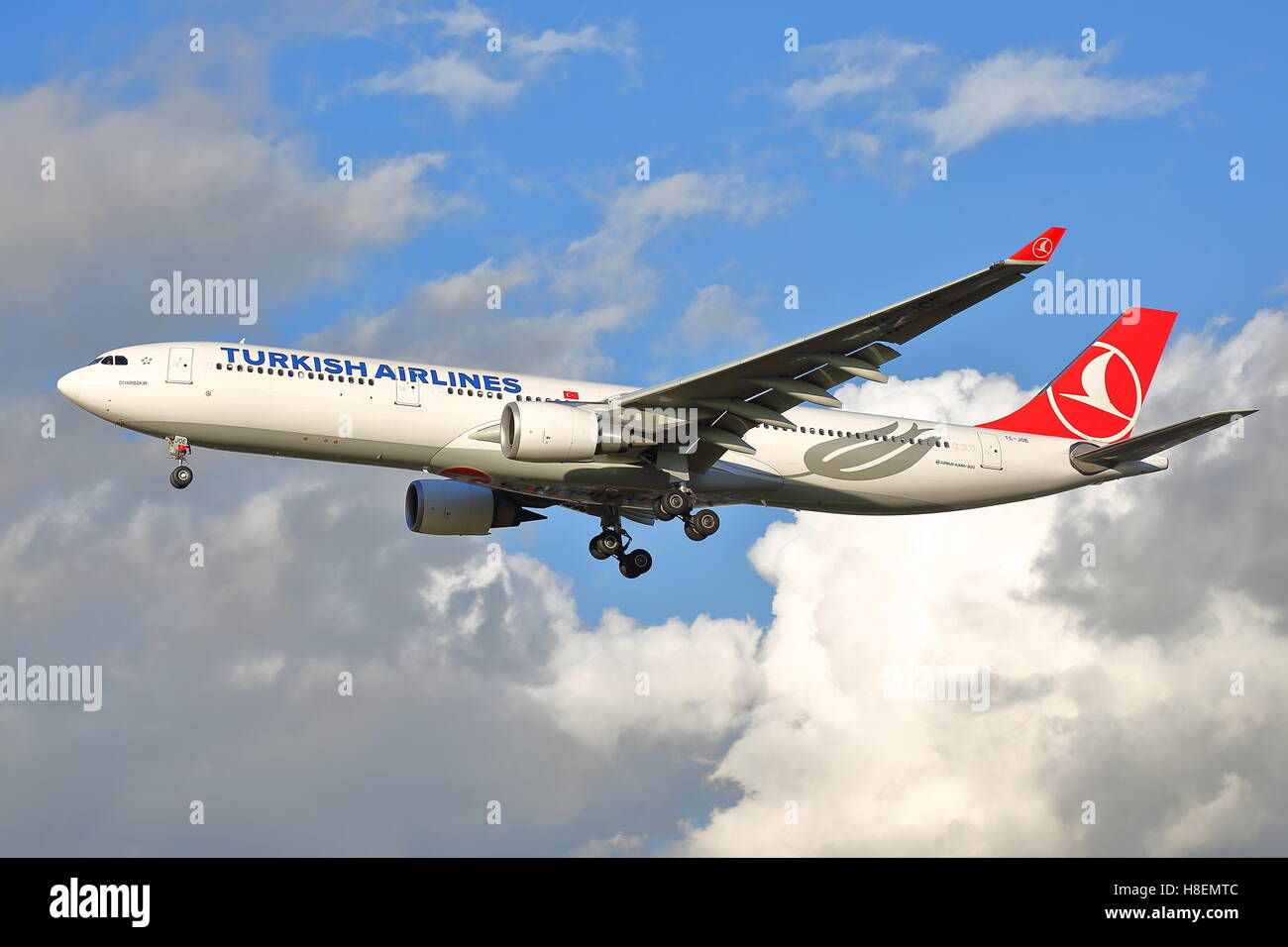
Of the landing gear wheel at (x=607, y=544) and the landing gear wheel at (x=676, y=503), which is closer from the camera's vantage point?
the landing gear wheel at (x=676, y=503)

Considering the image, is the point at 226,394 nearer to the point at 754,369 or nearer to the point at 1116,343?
the point at 754,369

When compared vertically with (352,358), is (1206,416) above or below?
below

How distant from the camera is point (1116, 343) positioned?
4766 cm

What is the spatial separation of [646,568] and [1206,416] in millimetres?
17043

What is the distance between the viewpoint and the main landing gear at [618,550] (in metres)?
44.7

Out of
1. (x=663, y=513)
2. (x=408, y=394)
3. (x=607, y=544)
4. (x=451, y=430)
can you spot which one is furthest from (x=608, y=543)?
(x=408, y=394)

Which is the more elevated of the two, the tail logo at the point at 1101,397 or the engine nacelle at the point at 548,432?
the tail logo at the point at 1101,397

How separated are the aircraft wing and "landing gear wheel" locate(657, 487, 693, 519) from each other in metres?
0.92

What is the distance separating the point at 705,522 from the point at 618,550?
210 inches

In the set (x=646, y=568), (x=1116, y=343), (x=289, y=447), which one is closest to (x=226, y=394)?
(x=289, y=447)

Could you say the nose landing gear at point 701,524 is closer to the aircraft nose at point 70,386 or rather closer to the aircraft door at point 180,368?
the aircraft door at point 180,368

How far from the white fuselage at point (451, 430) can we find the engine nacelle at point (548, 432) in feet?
3.91

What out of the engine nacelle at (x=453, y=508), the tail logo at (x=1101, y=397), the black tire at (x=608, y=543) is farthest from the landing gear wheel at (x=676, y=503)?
the tail logo at (x=1101, y=397)

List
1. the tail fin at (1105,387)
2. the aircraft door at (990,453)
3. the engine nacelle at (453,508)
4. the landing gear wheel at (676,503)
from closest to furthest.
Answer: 1. the landing gear wheel at (676,503)
2. the aircraft door at (990,453)
3. the engine nacelle at (453,508)
4. the tail fin at (1105,387)
